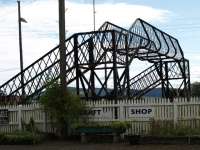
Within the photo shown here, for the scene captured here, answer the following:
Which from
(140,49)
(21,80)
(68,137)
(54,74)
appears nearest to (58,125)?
(68,137)

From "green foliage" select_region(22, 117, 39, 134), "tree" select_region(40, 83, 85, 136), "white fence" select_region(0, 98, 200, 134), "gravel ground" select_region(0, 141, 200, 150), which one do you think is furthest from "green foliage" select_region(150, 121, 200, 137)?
"green foliage" select_region(22, 117, 39, 134)

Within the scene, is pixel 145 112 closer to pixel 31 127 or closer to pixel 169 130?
pixel 169 130

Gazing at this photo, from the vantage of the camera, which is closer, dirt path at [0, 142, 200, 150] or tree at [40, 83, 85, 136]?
dirt path at [0, 142, 200, 150]

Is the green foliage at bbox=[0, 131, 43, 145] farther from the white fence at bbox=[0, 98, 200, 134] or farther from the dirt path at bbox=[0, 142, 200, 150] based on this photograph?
the white fence at bbox=[0, 98, 200, 134]

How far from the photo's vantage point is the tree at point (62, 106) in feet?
80.1

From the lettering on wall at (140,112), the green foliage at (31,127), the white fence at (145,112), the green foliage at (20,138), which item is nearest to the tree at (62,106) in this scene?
the white fence at (145,112)

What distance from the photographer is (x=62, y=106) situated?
2448 centimetres

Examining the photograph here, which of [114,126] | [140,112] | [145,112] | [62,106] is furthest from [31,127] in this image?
[145,112]

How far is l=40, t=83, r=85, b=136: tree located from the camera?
80.1ft

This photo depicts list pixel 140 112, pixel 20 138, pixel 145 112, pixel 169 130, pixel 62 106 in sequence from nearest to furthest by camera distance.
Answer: pixel 169 130
pixel 20 138
pixel 145 112
pixel 140 112
pixel 62 106

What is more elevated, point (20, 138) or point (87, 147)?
point (20, 138)

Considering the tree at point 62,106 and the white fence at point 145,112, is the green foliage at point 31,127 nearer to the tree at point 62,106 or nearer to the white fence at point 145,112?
the white fence at point 145,112

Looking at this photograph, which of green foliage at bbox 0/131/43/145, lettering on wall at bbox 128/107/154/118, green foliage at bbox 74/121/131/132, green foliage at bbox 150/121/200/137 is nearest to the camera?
green foliage at bbox 150/121/200/137

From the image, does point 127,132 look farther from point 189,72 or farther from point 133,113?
point 189,72
